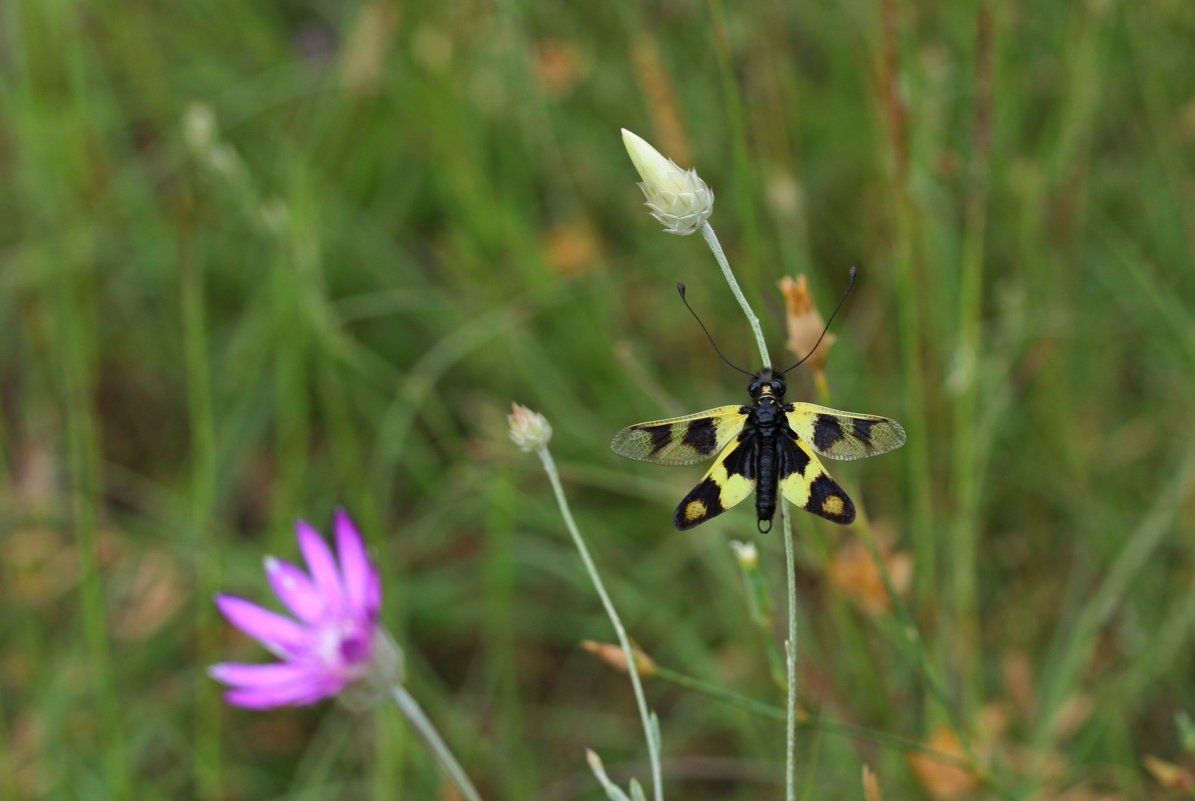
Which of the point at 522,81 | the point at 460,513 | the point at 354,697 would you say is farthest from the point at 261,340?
the point at 354,697

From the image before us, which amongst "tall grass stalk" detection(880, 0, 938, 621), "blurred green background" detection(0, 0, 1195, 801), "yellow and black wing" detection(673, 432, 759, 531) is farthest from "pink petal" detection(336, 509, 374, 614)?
"tall grass stalk" detection(880, 0, 938, 621)

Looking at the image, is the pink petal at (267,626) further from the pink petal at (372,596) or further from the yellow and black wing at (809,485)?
the yellow and black wing at (809,485)

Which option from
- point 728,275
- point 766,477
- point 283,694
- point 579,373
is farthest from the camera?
point 579,373

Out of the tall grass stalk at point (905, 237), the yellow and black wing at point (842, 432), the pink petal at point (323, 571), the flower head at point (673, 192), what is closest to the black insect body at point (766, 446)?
the yellow and black wing at point (842, 432)

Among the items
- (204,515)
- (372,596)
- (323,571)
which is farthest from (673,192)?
(204,515)

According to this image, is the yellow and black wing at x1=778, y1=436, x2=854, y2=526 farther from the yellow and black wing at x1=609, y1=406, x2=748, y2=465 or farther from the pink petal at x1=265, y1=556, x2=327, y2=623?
the pink petal at x1=265, y1=556, x2=327, y2=623

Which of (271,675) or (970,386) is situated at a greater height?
(970,386)

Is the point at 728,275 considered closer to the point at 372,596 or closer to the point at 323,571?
the point at 372,596

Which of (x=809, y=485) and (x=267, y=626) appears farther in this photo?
(x=267, y=626)
